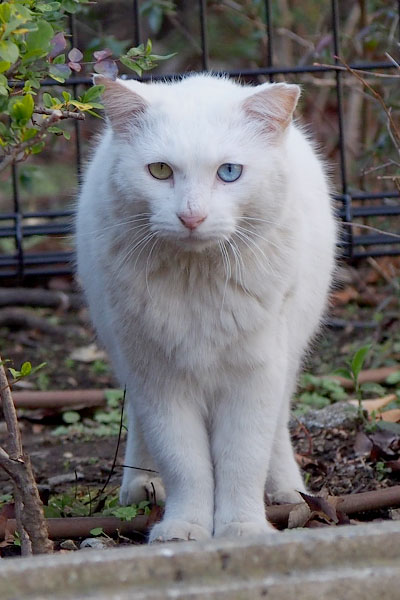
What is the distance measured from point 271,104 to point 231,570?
1282mm

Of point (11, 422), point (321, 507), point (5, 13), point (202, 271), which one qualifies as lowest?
point (321, 507)

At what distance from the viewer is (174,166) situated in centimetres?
253

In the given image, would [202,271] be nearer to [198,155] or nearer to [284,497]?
[198,155]

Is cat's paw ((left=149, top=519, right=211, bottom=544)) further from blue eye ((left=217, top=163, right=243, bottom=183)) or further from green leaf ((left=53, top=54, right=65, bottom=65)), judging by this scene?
green leaf ((left=53, top=54, right=65, bottom=65))

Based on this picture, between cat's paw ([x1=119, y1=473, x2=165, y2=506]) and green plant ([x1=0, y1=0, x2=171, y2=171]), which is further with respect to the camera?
cat's paw ([x1=119, y1=473, x2=165, y2=506])

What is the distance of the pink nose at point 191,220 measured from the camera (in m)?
2.43

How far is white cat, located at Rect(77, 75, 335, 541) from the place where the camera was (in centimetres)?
255

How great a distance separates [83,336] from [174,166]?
308 centimetres

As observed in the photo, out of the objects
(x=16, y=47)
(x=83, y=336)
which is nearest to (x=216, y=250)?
(x=16, y=47)

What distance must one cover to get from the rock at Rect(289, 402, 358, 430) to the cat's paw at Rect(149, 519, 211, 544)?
3.81ft

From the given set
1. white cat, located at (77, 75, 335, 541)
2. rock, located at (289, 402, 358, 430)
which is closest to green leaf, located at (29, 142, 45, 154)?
white cat, located at (77, 75, 335, 541)

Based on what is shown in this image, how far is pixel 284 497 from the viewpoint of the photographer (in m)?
3.20

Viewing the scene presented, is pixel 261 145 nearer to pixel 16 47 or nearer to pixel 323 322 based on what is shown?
pixel 16 47

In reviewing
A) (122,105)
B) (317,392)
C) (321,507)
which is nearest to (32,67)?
(122,105)
